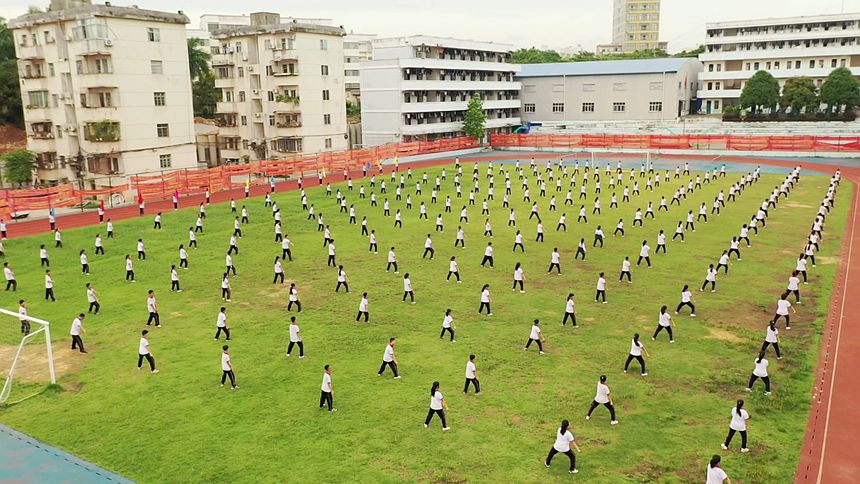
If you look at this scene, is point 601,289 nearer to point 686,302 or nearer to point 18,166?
point 686,302

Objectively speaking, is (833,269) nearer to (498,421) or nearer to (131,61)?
(498,421)

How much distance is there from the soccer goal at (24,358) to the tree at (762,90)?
73432 mm

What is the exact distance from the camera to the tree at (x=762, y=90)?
7112 cm

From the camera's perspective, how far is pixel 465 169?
5434 centimetres

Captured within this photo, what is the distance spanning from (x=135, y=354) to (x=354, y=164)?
125 ft

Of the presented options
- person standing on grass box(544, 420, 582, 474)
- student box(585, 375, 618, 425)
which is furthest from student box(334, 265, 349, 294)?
person standing on grass box(544, 420, 582, 474)

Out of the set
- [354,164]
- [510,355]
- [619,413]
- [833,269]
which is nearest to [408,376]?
[510,355]

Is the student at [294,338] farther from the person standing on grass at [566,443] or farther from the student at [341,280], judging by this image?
the person standing on grass at [566,443]

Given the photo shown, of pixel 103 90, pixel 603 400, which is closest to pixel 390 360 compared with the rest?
pixel 603 400

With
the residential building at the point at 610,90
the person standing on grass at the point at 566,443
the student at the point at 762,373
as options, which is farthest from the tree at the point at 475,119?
the person standing on grass at the point at 566,443

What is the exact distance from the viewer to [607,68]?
3157 inches

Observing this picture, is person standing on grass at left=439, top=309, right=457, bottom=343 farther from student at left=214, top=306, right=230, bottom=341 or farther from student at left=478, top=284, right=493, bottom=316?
student at left=214, top=306, right=230, bottom=341

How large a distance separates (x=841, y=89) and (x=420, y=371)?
70.2m

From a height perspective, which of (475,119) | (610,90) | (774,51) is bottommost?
(475,119)
